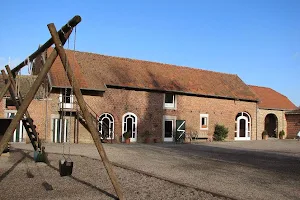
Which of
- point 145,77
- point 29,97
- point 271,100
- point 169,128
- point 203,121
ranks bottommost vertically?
point 169,128

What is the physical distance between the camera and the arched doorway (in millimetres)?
35763

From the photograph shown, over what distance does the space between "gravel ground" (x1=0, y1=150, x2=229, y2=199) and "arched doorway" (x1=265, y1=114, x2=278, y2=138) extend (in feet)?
94.3

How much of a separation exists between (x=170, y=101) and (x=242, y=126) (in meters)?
8.55

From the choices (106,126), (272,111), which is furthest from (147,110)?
(272,111)

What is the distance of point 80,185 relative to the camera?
25.9ft

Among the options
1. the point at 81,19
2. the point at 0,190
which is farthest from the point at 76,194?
the point at 81,19

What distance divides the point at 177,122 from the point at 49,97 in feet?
33.0

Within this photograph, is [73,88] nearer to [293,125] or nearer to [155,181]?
[155,181]

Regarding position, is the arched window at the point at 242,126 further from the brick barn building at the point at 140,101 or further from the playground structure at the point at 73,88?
the playground structure at the point at 73,88

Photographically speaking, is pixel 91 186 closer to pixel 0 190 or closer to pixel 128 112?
pixel 0 190

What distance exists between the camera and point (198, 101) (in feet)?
92.4

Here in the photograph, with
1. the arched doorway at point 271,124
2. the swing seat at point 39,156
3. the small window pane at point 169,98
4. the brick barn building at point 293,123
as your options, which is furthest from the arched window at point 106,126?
the brick barn building at point 293,123

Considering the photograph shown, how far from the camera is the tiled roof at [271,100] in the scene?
34956 mm

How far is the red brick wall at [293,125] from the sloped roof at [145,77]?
20.5 feet
